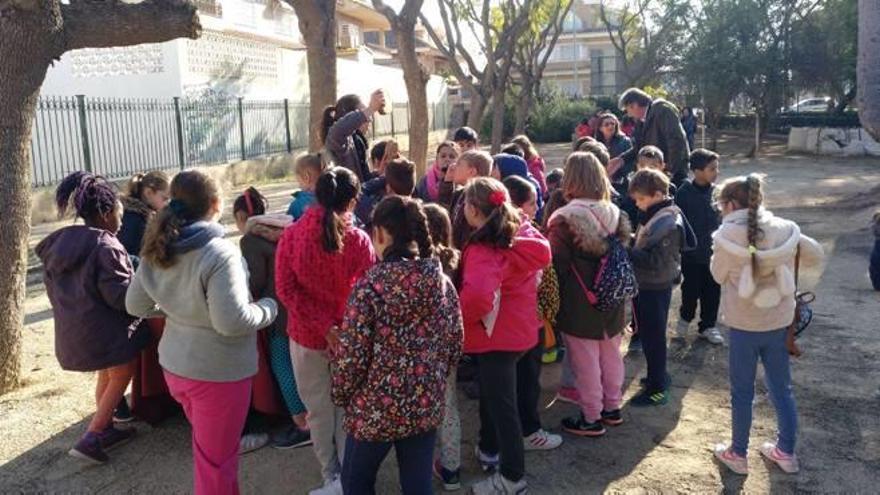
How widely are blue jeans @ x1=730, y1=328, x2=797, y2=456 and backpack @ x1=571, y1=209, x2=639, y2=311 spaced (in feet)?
1.89

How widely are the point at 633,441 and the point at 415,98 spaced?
7.97 m

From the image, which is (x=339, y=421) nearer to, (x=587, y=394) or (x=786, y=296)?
(x=587, y=394)

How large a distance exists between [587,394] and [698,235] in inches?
77.2

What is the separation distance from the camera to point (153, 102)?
15023 mm

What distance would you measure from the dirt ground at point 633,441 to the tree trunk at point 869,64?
4.40 meters

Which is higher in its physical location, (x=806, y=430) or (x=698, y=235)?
(x=698, y=235)

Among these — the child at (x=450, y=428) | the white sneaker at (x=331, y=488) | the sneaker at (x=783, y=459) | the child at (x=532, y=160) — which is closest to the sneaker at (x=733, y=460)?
the sneaker at (x=783, y=459)

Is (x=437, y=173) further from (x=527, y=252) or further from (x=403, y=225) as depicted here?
(x=403, y=225)

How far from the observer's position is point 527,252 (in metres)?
3.31

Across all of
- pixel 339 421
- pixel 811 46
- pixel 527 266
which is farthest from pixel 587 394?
pixel 811 46

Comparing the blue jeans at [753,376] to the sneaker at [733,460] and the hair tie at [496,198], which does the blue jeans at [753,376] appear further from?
the hair tie at [496,198]

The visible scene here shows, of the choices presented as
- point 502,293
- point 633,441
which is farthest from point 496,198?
point 633,441

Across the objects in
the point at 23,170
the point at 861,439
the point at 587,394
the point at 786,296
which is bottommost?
the point at 861,439

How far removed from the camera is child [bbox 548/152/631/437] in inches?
153
